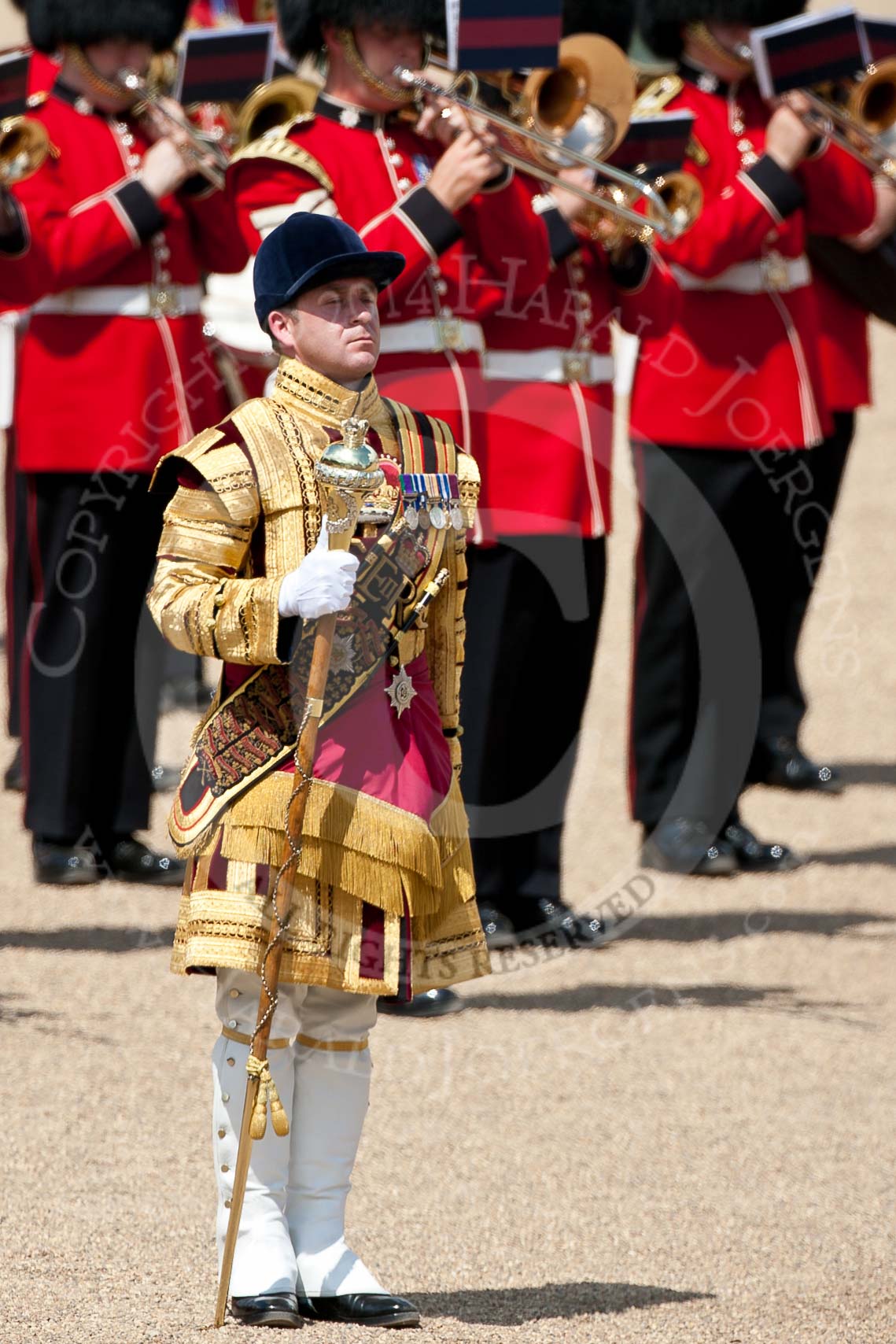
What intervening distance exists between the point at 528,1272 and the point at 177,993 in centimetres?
158

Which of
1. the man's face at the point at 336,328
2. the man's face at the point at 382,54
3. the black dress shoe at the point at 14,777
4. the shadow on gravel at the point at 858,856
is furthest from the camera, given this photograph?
the black dress shoe at the point at 14,777

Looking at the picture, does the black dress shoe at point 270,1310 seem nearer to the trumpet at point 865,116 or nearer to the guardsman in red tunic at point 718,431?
the guardsman in red tunic at point 718,431

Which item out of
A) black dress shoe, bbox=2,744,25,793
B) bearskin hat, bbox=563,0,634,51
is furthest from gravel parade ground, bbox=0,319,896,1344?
bearskin hat, bbox=563,0,634,51

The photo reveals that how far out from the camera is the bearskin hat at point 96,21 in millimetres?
5688

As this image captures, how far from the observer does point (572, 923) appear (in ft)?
18.3

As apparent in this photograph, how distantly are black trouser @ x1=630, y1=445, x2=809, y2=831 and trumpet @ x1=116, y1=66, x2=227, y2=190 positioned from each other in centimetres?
134

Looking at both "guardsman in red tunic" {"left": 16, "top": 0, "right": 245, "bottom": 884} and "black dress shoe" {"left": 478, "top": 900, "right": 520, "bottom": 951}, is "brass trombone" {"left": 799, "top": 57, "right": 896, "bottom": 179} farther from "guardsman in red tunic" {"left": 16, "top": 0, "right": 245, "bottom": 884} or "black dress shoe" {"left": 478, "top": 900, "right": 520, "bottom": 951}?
"black dress shoe" {"left": 478, "top": 900, "right": 520, "bottom": 951}

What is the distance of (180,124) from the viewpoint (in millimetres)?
5602

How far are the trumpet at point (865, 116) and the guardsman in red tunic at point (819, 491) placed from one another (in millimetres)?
303

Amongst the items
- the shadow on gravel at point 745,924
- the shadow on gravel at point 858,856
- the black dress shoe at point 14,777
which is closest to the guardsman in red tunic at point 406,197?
the shadow on gravel at point 745,924

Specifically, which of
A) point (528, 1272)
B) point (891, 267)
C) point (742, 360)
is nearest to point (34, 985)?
point (528, 1272)

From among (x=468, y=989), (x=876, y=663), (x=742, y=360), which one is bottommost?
(x=876, y=663)

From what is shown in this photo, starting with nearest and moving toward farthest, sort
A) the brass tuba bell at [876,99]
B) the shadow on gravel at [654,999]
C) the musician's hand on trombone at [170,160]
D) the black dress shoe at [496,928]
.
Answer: the shadow on gravel at [654,999] < the black dress shoe at [496,928] < the musician's hand on trombone at [170,160] < the brass tuba bell at [876,99]

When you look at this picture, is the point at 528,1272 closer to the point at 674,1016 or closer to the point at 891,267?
the point at 674,1016
